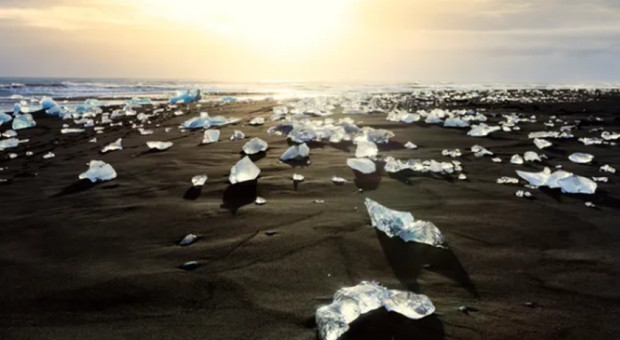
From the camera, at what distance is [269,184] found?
12.2 ft

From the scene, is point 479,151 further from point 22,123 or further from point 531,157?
point 22,123

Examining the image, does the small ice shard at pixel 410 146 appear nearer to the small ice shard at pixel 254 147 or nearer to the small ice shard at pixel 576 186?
the small ice shard at pixel 254 147

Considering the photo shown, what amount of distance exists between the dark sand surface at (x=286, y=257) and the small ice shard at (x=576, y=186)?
11cm

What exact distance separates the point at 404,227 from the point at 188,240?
1.25 meters

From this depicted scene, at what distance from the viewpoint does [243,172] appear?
3844 mm

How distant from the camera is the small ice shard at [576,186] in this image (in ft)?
11.4

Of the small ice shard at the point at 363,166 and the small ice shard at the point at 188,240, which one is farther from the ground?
the small ice shard at the point at 363,166

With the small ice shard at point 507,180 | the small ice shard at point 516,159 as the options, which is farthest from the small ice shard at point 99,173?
the small ice shard at point 516,159

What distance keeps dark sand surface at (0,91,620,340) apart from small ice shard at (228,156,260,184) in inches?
4.1

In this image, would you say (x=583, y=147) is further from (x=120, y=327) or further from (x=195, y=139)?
(x=120, y=327)

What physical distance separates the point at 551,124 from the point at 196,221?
7036 millimetres

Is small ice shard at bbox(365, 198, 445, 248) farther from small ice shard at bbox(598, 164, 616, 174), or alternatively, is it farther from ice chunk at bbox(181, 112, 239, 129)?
ice chunk at bbox(181, 112, 239, 129)

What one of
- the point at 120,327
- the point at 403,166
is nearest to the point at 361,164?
the point at 403,166

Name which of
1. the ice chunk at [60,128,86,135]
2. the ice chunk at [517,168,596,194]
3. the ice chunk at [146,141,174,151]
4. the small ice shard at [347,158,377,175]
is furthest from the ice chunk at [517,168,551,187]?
the ice chunk at [60,128,86,135]
